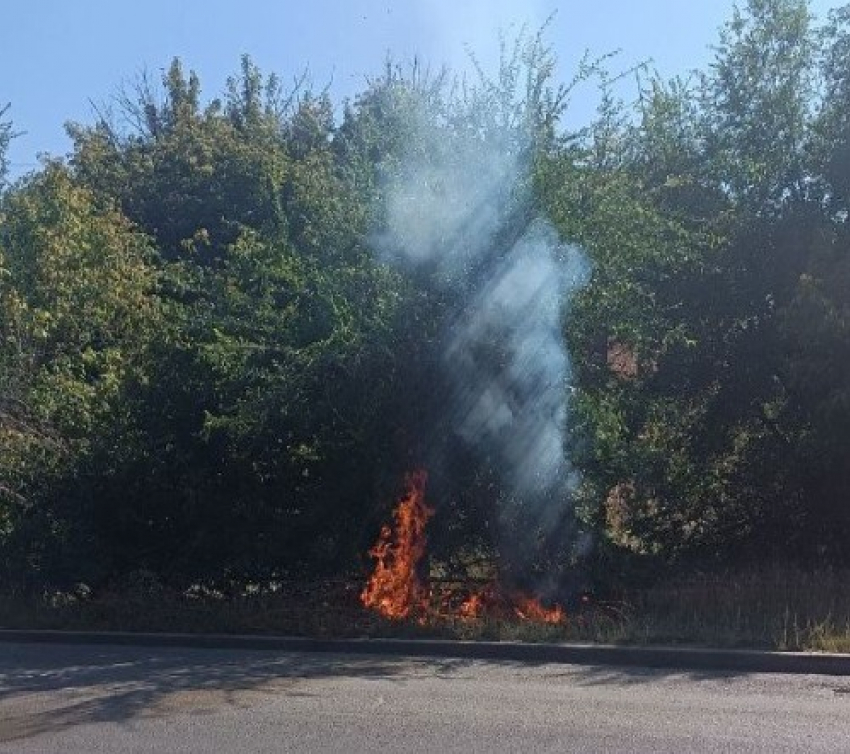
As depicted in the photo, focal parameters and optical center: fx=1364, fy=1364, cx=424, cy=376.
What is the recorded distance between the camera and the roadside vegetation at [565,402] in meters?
14.0

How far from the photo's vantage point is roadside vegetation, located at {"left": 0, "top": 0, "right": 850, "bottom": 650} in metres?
14.0

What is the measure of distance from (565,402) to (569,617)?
218 centimetres

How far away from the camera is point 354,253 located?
14.4 metres

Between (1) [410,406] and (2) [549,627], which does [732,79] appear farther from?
(2) [549,627]

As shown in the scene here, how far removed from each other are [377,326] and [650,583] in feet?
13.7

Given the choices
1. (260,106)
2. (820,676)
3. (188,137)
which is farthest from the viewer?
(260,106)

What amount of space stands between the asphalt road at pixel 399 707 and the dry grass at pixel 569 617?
794 millimetres

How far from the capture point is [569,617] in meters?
13.4

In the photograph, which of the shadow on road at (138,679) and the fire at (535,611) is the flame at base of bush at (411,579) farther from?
the shadow on road at (138,679)

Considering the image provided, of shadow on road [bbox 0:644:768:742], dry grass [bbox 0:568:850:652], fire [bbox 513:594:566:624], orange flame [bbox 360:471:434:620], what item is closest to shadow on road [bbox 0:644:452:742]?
shadow on road [bbox 0:644:768:742]

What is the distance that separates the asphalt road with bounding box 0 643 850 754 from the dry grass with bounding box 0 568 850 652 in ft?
2.61

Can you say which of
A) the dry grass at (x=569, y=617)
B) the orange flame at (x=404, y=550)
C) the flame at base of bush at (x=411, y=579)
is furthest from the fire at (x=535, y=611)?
the orange flame at (x=404, y=550)

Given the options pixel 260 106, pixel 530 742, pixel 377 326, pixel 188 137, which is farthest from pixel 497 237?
Result: pixel 260 106

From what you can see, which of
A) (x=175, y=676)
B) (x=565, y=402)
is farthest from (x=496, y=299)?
(x=175, y=676)
